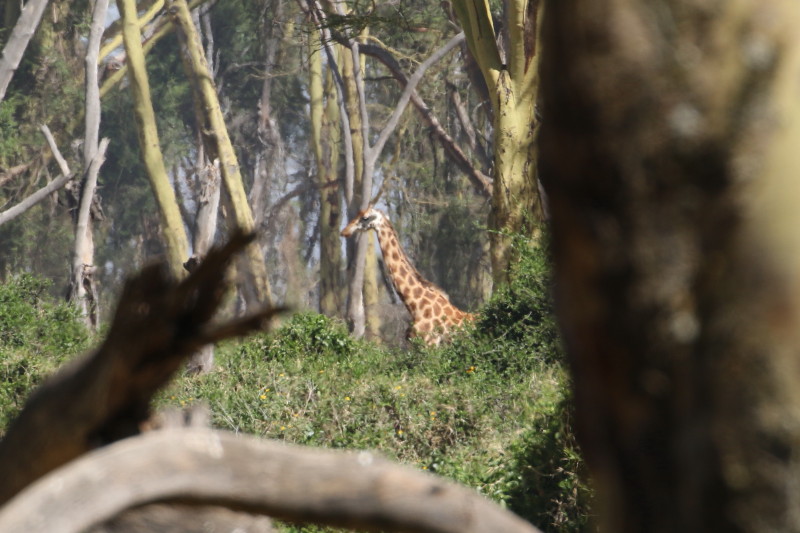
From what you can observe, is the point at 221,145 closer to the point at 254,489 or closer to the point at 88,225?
the point at 88,225

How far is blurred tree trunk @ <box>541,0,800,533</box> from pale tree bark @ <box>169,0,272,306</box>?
68.1 feet

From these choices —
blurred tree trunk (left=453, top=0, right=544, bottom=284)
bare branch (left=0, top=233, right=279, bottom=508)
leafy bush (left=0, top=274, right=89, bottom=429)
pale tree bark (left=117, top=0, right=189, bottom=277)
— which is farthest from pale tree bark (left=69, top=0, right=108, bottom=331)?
bare branch (left=0, top=233, right=279, bottom=508)

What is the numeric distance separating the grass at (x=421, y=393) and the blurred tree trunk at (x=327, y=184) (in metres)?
14.0

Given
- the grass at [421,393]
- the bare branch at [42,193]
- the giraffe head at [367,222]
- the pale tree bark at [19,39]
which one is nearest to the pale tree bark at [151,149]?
the bare branch at [42,193]

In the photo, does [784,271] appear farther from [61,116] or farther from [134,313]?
[61,116]

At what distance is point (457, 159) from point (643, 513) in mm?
21100

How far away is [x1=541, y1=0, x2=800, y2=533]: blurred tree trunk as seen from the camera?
1.10 m

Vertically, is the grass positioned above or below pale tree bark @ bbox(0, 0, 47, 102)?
below

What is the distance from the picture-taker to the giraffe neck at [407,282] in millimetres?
14500

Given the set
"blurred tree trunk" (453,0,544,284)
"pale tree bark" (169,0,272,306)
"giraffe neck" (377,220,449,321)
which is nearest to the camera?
"blurred tree trunk" (453,0,544,284)

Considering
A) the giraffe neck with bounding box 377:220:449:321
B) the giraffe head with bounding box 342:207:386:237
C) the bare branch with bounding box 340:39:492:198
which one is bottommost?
the giraffe neck with bounding box 377:220:449:321

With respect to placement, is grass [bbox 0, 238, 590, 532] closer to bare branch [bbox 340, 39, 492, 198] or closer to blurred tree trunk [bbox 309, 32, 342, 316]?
bare branch [bbox 340, 39, 492, 198]

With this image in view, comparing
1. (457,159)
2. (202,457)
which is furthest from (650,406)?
(457,159)

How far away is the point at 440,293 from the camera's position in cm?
1484
